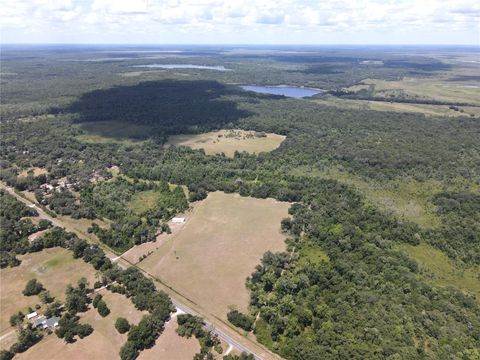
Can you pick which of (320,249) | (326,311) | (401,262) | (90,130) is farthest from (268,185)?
(90,130)

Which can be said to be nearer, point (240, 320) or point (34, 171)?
point (240, 320)

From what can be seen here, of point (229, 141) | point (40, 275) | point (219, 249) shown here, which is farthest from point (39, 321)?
point (229, 141)

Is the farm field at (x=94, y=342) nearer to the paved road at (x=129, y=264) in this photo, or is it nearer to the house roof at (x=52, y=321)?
the house roof at (x=52, y=321)

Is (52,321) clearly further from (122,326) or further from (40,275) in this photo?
(40,275)

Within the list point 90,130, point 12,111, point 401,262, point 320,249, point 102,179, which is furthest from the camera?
point 12,111

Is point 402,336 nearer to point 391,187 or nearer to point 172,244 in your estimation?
point 172,244
